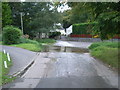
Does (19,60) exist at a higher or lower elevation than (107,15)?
Result: lower

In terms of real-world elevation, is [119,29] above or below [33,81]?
above

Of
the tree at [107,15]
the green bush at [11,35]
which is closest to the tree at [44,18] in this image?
the green bush at [11,35]

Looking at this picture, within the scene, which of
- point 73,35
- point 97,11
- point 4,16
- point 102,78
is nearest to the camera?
point 102,78

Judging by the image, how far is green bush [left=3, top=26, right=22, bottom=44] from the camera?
17.6 m

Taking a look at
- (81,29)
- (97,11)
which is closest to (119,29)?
(97,11)

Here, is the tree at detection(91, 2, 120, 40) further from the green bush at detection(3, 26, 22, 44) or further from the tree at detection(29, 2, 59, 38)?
the tree at detection(29, 2, 59, 38)

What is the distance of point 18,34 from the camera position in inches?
708

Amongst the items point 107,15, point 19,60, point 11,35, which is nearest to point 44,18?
point 11,35

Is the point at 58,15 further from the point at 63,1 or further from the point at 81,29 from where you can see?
the point at 63,1

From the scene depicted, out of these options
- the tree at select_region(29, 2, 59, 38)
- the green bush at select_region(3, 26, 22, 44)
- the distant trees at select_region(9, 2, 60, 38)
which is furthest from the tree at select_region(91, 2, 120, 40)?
the tree at select_region(29, 2, 59, 38)

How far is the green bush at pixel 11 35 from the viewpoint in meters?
17.6

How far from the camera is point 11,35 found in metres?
17.6

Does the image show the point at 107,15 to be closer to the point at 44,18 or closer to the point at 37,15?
the point at 44,18

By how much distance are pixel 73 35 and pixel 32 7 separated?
417 inches
